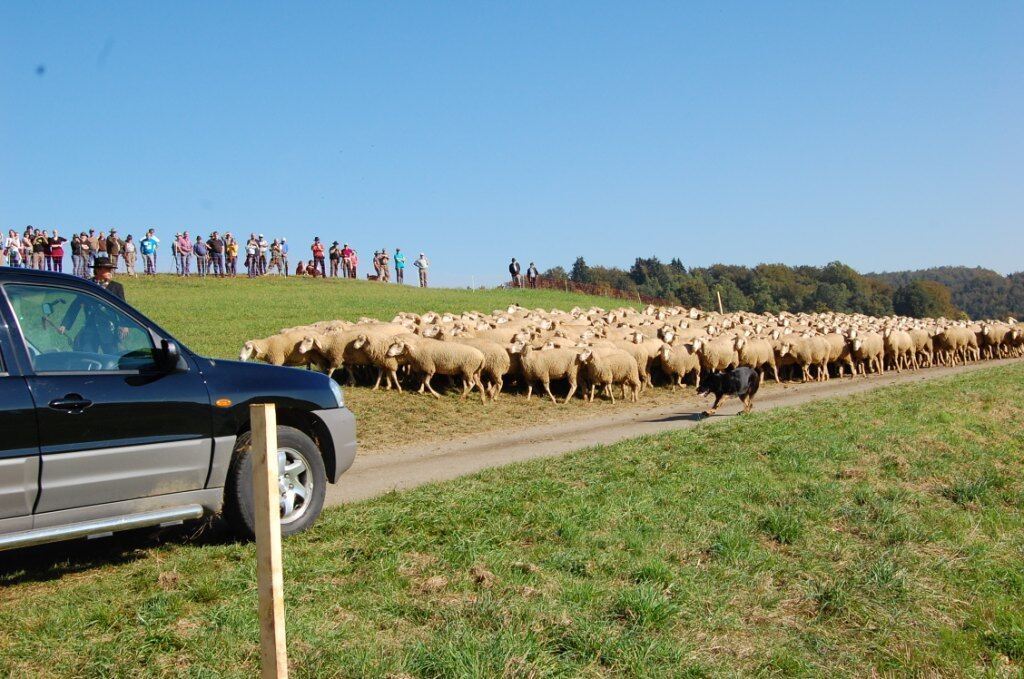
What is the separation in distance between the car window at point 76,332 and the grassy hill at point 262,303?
14.5 metres

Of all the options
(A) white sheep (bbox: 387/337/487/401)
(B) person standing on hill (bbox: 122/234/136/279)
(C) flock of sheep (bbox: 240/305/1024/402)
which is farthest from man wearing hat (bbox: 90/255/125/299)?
(B) person standing on hill (bbox: 122/234/136/279)

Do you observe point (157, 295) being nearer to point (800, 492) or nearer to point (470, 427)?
point (470, 427)

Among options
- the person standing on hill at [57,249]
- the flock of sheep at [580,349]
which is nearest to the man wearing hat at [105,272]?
the flock of sheep at [580,349]

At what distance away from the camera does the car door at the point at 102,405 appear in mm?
5145

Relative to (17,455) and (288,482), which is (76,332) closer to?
(17,455)

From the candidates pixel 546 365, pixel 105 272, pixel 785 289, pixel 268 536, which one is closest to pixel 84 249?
pixel 546 365

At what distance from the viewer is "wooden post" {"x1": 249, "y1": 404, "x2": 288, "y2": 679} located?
2.93 m

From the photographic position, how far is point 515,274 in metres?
54.5

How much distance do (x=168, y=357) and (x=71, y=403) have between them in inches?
28.5

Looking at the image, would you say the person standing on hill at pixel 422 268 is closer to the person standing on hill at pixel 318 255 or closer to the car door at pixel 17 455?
the person standing on hill at pixel 318 255

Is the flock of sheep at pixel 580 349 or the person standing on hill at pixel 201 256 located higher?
the person standing on hill at pixel 201 256

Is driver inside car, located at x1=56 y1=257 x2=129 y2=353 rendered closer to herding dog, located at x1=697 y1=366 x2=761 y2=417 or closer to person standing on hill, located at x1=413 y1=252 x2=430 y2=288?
herding dog, located at x1=697 y1=366 x2=761 y2=417

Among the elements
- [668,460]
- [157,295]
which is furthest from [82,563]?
[157,295]

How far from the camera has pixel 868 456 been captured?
9664 mm
